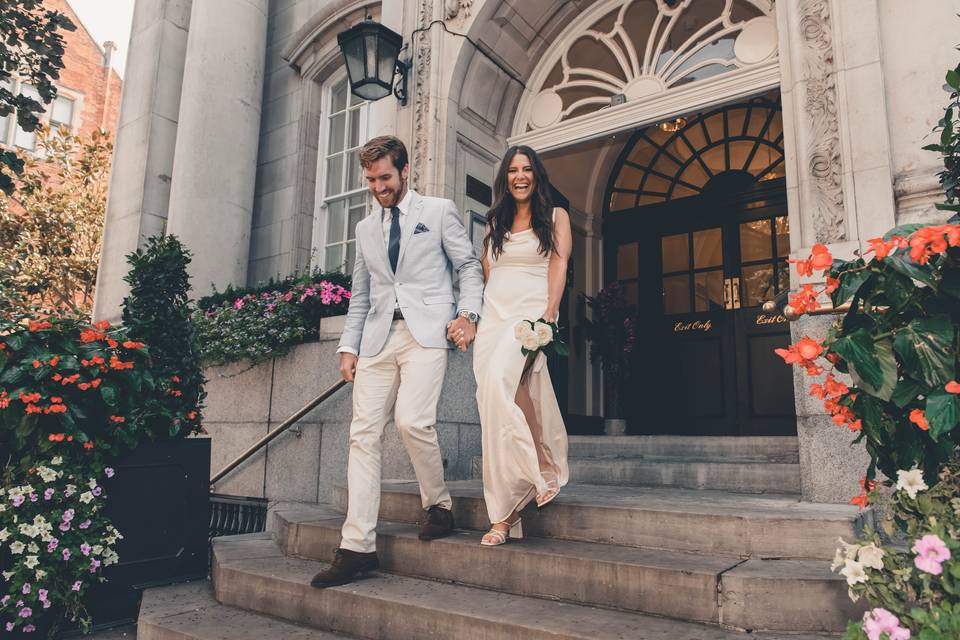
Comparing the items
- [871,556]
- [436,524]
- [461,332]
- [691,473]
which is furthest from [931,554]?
[691,473]

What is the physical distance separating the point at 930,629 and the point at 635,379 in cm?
676

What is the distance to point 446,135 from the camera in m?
6.79

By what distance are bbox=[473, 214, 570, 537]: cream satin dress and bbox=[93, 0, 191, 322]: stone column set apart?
752 cm

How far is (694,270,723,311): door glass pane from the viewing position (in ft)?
26.9

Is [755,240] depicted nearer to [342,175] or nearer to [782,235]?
[782,235]

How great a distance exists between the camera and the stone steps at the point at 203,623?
336 centimetres

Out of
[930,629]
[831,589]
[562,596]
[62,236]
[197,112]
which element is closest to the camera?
[930,629]

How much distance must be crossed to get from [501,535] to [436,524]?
0.45 metres

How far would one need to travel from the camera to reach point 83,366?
4.21 m

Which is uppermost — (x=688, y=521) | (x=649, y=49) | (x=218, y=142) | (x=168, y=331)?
(x=218, y=142)

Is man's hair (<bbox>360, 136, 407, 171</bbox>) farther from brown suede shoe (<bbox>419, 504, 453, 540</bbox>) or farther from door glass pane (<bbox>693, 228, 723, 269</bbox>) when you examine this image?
door glass pane (<bbox>693, 228, 723, 269</bbox>)

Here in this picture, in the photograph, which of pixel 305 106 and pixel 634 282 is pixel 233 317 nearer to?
pixel 305 106

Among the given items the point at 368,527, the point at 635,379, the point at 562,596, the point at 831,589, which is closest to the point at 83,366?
the point at 368,527

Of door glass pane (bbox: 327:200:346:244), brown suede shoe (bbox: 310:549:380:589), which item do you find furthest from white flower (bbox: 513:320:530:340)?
door glass pane (bbox: 327:200:346:244)
